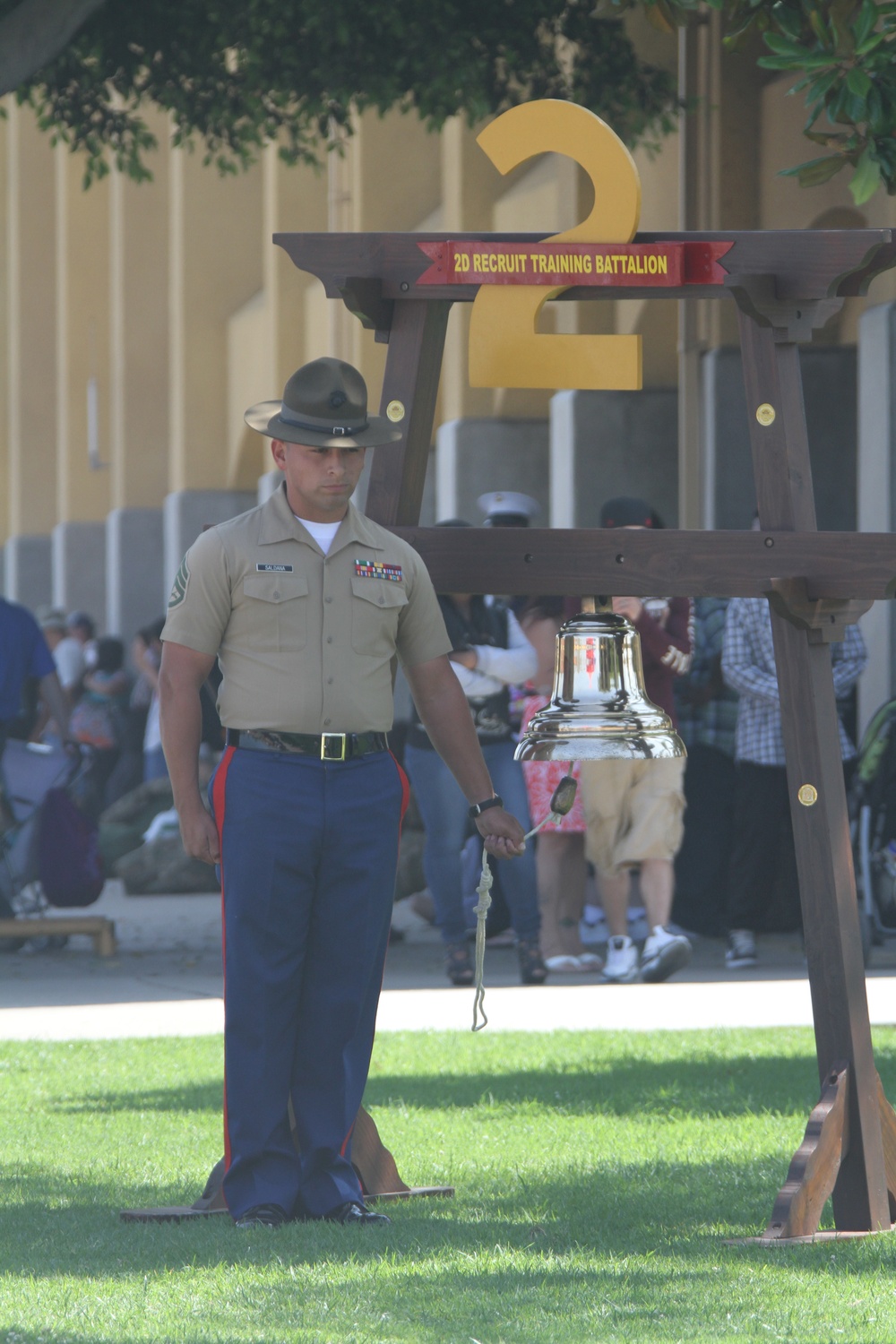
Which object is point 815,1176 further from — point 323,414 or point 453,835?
point 453,835

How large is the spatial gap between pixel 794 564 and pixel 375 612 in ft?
3.40

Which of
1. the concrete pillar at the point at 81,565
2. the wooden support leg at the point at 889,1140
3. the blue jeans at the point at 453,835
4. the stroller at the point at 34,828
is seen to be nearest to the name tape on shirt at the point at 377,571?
the wooden support leg at the point at 889,1140

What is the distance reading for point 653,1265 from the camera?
5.26 meters

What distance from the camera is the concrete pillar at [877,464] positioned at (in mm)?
12867

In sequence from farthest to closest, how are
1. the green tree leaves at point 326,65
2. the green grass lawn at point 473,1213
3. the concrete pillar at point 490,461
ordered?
the concrete pillar at point 490,461
the green tree leaves at point 326,65
the green grass lawn at point 473,1213

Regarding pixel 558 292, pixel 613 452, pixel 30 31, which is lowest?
pixel 558 292

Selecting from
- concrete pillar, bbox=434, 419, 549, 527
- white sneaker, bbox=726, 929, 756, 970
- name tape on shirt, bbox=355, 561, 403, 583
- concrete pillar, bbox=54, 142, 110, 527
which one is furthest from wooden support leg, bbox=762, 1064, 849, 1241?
concrete pillar, bbox=54, 142, 110, 527

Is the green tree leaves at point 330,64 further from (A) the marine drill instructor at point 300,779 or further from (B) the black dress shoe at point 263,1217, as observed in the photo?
(B) the black dress shoe at point 263,1217

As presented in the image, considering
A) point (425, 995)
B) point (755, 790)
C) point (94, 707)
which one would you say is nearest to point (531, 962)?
point (425, 995)

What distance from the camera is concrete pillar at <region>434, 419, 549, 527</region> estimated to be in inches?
703

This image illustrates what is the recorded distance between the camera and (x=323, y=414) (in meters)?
5.54

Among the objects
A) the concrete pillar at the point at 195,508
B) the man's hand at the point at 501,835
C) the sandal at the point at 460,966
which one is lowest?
the sandal at the point at 460,966

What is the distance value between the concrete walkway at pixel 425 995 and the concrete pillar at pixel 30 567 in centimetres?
2395

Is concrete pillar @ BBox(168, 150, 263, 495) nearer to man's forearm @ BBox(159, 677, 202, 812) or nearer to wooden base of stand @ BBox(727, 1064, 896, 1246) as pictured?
man's forearm @ BBox(159, 677, 202, 812)
